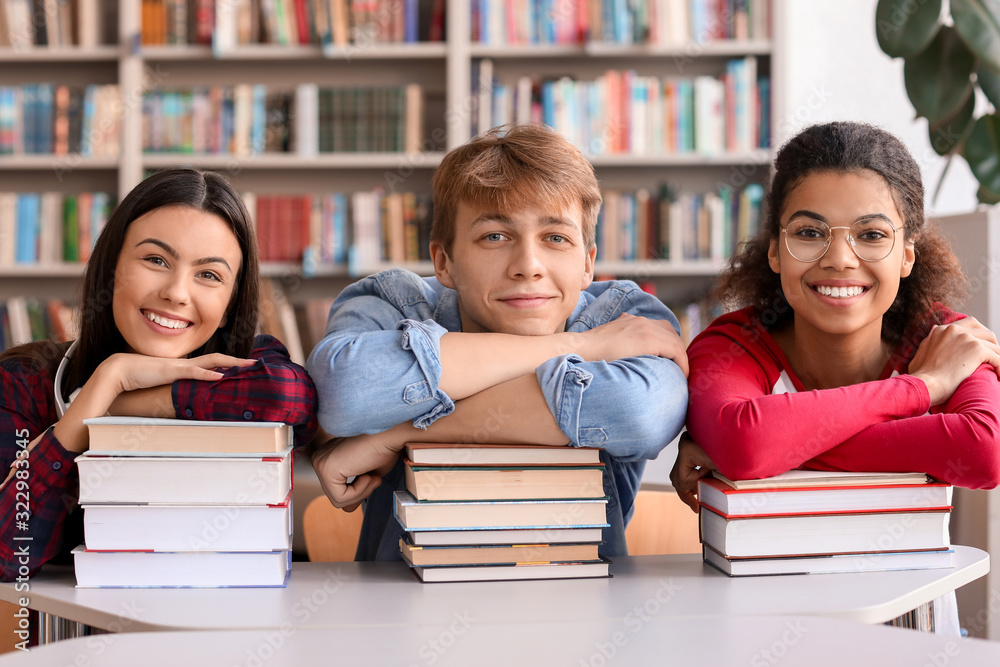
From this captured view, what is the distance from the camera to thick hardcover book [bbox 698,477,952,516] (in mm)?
1014

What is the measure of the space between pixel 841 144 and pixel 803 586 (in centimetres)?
62

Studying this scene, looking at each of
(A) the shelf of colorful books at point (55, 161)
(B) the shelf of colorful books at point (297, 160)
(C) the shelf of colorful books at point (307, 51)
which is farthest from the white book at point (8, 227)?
(C) the shelf of colorful books at point (307, 51)

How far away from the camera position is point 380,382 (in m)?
1.02

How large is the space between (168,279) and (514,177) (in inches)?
19.6

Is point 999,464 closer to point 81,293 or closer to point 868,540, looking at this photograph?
point 868,540

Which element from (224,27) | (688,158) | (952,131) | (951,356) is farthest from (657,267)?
(951,356)

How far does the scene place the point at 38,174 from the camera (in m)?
3.59

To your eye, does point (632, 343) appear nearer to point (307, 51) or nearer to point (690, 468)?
point (690, 468)

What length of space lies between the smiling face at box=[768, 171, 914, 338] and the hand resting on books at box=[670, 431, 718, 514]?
26cm

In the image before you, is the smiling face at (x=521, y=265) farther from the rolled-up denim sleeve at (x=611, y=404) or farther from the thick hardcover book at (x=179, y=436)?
the thick hardcover book at (x=179, y=436)

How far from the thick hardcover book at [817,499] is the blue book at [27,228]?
10.7 feet

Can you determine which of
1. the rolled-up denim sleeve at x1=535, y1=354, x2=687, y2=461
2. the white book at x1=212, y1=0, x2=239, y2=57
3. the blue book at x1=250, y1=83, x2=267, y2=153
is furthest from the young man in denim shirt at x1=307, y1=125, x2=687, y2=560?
the white book at x1=212, y1=0, x2=239, y2=57

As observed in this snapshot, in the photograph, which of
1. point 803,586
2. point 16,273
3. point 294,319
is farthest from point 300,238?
point 803,586

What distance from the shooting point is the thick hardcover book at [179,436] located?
0.95 meters
